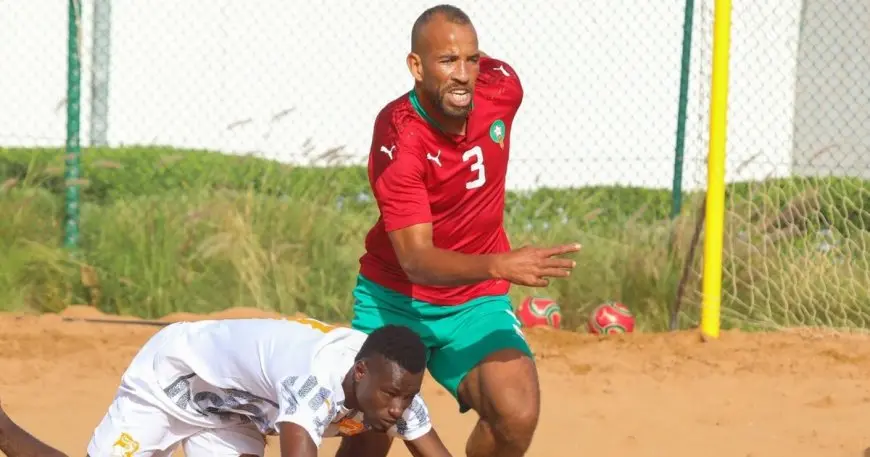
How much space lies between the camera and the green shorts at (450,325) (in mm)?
4980

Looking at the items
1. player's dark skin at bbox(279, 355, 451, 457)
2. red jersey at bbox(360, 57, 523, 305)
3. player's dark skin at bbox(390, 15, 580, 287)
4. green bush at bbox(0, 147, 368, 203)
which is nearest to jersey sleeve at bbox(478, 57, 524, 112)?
red jersey at bbox(360, 57, 523, 305)

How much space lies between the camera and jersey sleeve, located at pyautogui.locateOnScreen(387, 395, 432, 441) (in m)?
4.16

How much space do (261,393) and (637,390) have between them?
3428 mm

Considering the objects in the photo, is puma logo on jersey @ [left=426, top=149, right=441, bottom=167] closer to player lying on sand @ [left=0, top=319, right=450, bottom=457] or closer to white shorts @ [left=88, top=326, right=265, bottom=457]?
player lying on sand @ [left=0, top=319, right=450, bottom=457]

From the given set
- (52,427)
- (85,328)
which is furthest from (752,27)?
(52,427)

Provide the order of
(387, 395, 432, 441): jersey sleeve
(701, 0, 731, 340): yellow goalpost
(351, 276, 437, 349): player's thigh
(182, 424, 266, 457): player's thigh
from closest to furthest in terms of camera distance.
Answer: (387, 395, 432, 441): jersey sleeve < (182, 424, 266, 457): player's thigh < (351, 276, 437, 349): player's thigh < (701, 0, 731, 340): yellow goalpost

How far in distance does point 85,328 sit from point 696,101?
4.43 metres

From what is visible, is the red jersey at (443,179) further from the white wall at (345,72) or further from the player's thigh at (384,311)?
the white wall at (345,72)

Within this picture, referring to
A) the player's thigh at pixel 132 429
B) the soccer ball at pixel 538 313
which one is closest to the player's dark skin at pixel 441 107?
the player's thigh at pixel 132 429

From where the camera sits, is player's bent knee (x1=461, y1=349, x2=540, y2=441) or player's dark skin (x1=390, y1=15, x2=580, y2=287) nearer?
player's dark skin (x1=390, y1=15, x2=580, y2=287)

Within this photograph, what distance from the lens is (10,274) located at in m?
8.54

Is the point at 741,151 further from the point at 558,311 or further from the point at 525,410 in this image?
the point at 525,410

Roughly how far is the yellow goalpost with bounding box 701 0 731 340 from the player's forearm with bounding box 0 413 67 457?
4625 mm

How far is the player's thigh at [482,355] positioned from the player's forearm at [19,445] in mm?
1416
